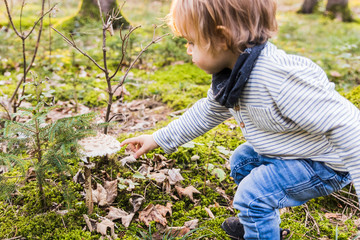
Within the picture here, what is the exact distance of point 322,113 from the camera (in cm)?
160

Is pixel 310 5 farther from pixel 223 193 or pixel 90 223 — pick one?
pixel 90 223

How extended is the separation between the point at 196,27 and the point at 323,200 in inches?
77.5

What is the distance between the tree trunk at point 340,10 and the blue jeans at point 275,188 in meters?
15.1

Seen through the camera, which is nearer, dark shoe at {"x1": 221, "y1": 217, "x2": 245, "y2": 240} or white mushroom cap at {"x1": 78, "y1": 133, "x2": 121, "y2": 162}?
white mushroom cap at {"x1": 78, "y1": 133, "x2": 121, "y2": 162}

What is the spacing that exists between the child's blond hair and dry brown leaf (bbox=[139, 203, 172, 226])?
131 centimetres

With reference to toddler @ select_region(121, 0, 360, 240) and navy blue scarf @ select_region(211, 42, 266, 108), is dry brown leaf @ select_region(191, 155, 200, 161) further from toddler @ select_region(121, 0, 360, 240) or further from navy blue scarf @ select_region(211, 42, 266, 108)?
navy blue scarf @ select_region(211, 42, 266, 108)

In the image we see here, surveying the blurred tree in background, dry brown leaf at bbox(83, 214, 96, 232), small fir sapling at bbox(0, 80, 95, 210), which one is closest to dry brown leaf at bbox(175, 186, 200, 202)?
dry brown leaf at bbox(83, 214, 96, 232)

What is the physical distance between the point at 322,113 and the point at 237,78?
477mm

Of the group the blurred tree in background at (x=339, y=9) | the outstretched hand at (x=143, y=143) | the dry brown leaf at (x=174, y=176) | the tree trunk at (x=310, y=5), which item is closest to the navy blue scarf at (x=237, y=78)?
the outstretched hand at (x=143, y=143)

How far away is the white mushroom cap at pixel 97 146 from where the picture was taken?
6.00 ft

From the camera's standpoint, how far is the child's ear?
1.70 meters

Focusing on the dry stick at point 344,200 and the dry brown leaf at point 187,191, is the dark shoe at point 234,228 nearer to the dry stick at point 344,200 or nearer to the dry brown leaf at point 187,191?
the dry brown leaf at point 187,191

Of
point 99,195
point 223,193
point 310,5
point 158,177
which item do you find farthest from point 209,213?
point 310,5

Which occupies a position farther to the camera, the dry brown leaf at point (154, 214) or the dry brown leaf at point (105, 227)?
the dry brown leaf at point (154, 214)
